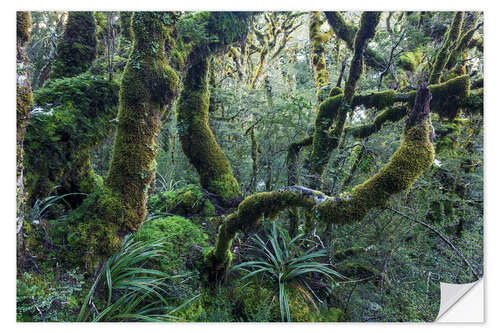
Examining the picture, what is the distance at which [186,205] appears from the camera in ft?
8.21

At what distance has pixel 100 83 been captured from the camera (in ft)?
6.45

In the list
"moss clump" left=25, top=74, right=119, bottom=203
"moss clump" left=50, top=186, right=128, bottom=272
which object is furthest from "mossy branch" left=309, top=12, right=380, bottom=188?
"moss clump" left=25, top=74, right=119, bottom=203

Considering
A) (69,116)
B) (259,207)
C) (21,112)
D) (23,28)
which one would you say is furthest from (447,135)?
(23,28)

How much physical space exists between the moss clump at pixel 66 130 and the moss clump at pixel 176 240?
2.42 feet

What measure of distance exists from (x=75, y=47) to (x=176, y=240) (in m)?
2.06

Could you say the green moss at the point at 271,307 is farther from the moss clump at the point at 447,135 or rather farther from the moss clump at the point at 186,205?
the moss clump at the point at 447,135

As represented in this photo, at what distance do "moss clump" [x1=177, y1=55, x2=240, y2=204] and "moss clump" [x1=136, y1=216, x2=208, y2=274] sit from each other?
49cm

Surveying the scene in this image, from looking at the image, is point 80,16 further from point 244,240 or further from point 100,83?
point 244,240

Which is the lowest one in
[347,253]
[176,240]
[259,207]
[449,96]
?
[347,253]

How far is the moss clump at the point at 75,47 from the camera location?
7.14 ft

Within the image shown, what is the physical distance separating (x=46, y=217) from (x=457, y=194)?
3.47 meters

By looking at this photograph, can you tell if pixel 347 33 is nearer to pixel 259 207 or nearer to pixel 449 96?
pixel 449 96

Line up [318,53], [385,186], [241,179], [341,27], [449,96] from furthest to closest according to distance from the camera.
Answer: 1. [318,53]
2. [241,179]
3. [341,27]
4. [449,96]
5. [385,186]
